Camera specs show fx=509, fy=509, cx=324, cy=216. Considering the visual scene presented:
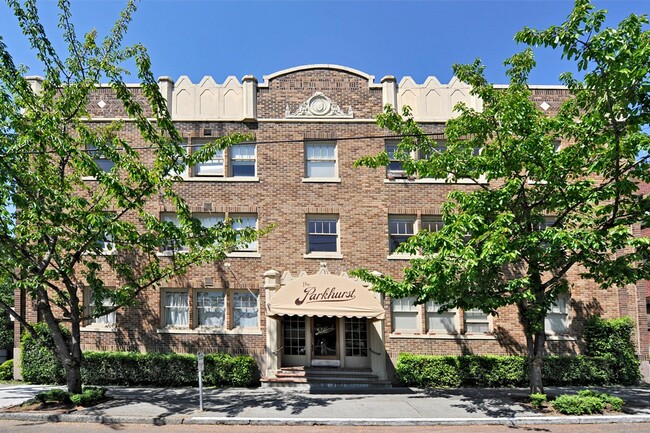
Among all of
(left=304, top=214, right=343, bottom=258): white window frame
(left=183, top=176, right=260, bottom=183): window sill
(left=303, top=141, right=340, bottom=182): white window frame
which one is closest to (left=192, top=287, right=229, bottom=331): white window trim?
(left=304, top=214, right=343, bottom=258): white window frame

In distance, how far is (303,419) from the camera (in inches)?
444

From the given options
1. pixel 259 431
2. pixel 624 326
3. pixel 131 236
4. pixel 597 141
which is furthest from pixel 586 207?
pixel 131 236

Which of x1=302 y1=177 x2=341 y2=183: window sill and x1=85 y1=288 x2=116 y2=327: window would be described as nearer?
x1=85 y1=288 x2=116 y2=327: window

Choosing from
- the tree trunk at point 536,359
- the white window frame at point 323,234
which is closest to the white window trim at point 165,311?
the white window frame at point 323,234

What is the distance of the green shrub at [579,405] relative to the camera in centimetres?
1158

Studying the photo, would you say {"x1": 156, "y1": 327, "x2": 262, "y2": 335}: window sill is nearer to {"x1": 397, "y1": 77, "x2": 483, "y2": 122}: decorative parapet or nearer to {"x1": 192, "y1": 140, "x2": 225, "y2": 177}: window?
{"x1": 192, "y1": 140, "x2": 225, "y2": 177}: window

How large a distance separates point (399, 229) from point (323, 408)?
24.4ft

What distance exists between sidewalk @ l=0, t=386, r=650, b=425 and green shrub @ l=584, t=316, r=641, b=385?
47.4 inches

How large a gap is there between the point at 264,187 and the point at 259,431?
9.21 meters

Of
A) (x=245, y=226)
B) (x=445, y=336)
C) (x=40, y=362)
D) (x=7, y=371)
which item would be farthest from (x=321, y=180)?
(x=7, y=371)

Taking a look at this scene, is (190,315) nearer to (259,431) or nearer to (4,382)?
(4,382)

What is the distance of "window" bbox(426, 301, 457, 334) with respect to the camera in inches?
692

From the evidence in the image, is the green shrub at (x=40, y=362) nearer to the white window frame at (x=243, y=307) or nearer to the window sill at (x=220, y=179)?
the white window frame at (x=243, y=307)

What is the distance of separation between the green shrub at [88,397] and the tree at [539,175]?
741 centimetres
